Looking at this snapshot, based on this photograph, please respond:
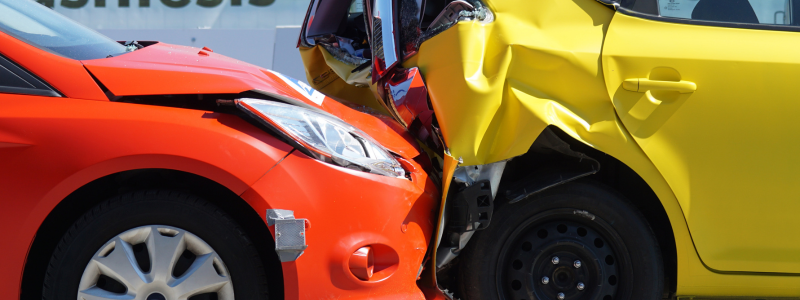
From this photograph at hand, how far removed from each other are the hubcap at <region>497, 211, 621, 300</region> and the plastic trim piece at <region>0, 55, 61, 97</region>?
159cm

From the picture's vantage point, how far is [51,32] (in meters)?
2.12

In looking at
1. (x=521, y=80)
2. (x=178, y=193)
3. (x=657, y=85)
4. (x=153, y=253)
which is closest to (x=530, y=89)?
(x=521, y=80)

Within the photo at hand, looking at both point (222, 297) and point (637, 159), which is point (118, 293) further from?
point (637, 159)

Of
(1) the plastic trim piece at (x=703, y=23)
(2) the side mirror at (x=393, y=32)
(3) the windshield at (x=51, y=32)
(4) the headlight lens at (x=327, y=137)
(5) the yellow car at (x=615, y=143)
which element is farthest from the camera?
(2) the side mirror at (x=393, y=32)

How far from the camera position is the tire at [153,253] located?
5.41 feet

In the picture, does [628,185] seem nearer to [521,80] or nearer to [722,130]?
[722,130]

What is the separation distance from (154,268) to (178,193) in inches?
9.0

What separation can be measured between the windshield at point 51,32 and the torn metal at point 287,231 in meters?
0.88

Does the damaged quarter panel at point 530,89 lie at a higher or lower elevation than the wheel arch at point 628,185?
higher

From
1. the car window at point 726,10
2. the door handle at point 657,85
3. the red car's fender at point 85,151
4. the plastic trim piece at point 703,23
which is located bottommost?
the red car's fender at point 85,151

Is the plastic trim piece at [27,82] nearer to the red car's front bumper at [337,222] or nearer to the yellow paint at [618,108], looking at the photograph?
the red car's front bumper at [337,222]

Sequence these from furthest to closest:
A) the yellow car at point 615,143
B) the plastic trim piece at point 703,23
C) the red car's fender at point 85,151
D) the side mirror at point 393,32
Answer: the side mirror at point 393,32 < the plastic trim piece at point 703,23 < the yellow car at point 615,143 < the red car's fender at point 85,151

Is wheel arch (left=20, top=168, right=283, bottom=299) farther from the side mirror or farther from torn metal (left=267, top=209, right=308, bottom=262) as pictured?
the side mirror

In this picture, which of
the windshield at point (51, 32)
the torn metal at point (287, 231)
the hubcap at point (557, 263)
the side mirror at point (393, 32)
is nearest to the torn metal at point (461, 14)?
the side mirror at point (393, 32)
